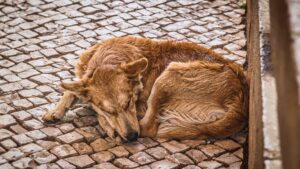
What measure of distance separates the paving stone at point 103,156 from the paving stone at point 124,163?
95mm

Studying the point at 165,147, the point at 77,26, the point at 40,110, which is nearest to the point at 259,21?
the point at 165,147

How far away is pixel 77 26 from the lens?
9.74m

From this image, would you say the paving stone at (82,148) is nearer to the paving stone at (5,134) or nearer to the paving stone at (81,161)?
the paving stone at (81,161)

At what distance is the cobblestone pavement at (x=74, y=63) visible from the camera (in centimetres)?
650

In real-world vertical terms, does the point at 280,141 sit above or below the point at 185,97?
above

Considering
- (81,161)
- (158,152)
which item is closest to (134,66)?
(158,152)

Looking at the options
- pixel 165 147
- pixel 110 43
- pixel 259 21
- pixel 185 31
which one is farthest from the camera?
pixel 185 31

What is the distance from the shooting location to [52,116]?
7098 millimetres

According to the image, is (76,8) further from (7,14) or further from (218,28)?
(218,28)

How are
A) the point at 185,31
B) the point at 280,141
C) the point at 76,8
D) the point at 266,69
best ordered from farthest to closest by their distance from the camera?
the point at 76,8 < the point at 185,31 < the point at 266,69 < the point at 280,141

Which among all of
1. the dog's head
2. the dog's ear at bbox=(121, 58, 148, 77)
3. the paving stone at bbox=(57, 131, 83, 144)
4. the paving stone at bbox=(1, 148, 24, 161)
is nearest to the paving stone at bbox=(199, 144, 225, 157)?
the dog's head

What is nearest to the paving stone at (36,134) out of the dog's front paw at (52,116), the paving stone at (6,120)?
the dog's front paw at (52,116)

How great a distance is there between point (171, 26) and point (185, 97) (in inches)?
126

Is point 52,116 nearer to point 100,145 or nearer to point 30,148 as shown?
point 30,148
